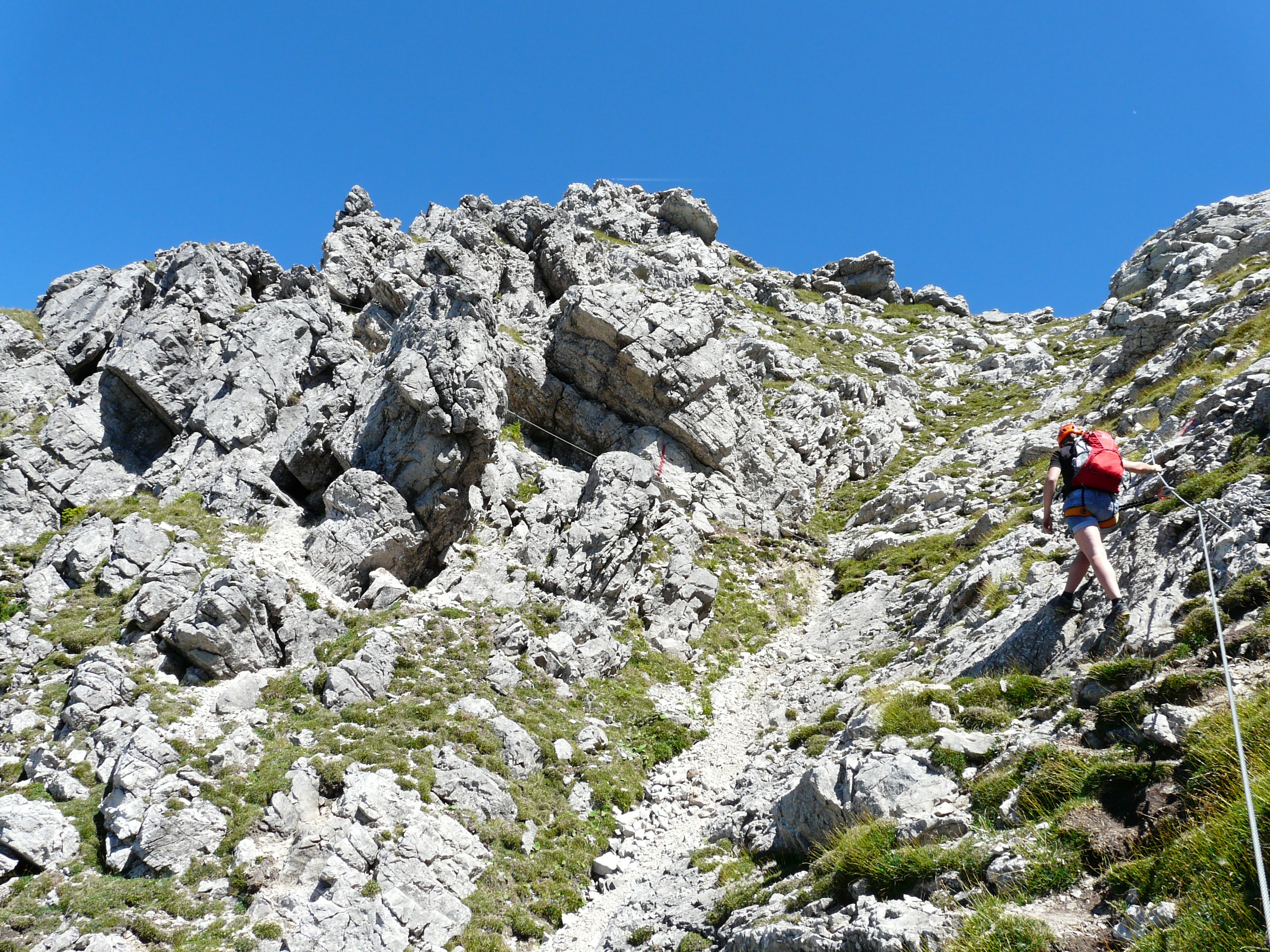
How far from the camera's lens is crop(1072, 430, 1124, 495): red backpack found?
10.9 metres

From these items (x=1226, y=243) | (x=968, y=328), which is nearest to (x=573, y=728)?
(x=1226, y=243)

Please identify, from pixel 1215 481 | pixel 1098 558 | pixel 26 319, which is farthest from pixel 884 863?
pixel 26 319

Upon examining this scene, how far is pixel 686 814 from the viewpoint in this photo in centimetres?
1667

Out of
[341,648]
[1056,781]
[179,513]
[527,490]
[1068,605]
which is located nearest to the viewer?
[1056,781]

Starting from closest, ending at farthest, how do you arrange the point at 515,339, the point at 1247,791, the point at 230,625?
the point at 1247,791, the point at 230,625, the point at 515,339

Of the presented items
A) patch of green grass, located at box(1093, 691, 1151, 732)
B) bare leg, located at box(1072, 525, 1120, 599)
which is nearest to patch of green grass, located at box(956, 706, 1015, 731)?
patch of green grass, located at box(1093, 691, 1151, 732)

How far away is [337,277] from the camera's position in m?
51.0

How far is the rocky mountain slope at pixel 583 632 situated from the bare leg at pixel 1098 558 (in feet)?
2.65

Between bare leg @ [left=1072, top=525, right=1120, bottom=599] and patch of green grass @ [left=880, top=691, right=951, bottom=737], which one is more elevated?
bare leg @ [left=1072, top=525, right=1120, bottom=599]

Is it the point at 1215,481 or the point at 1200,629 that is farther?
the point at 1215,481

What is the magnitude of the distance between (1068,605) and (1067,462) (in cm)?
284

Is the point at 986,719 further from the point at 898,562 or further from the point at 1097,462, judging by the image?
the point at 898,562

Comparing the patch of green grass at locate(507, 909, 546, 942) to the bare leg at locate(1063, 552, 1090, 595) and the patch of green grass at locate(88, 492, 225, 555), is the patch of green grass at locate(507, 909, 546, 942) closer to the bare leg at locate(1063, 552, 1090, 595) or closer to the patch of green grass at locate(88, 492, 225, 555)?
the bare leg at locate(1063, 552, 1090, 595)

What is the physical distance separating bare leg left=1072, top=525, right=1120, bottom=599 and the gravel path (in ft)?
31.0
